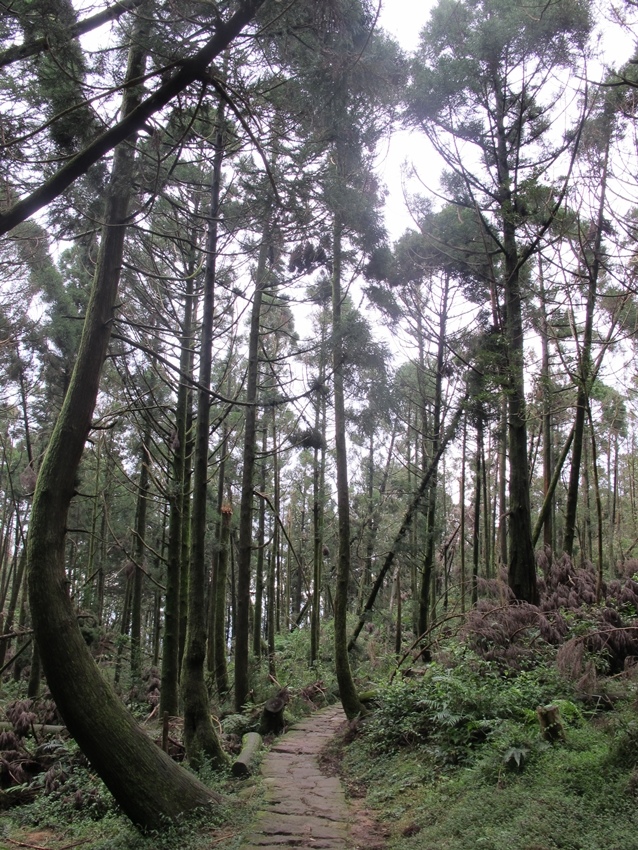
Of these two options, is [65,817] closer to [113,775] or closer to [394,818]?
[113,775]

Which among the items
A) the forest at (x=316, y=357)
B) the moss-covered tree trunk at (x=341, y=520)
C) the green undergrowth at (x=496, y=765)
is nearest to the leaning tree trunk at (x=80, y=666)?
the forest at (x=316, y=357)

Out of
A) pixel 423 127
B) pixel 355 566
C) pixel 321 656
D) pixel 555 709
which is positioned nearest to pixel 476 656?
pixel 555 709

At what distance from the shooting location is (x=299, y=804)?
5.90m

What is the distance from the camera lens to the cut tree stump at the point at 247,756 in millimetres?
6988

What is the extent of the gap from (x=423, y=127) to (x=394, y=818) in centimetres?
1128

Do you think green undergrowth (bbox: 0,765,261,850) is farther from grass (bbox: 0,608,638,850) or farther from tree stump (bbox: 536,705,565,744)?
tree stump (bbox: 536,705,565,744)

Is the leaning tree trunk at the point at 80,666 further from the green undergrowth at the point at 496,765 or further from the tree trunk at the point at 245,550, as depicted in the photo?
the tree trunk at the point at 245,550

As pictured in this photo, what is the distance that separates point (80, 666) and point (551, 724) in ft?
14.2

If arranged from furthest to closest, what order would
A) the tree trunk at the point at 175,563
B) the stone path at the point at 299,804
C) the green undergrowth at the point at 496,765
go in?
the tree trunk at the point at 175,563
the stone path at the point at 299,804
the green undergrowth at the point at 496,765

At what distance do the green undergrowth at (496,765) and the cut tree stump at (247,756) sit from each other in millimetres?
1274

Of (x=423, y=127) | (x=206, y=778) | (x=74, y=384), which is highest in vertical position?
(x=423, y=127)

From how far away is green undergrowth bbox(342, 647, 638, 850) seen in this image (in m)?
3.94

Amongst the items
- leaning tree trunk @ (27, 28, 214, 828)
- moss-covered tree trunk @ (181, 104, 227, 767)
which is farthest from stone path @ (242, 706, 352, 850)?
moss-covered tree trunk @ (181, 104, 227, 767)

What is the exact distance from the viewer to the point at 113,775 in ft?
15.1
